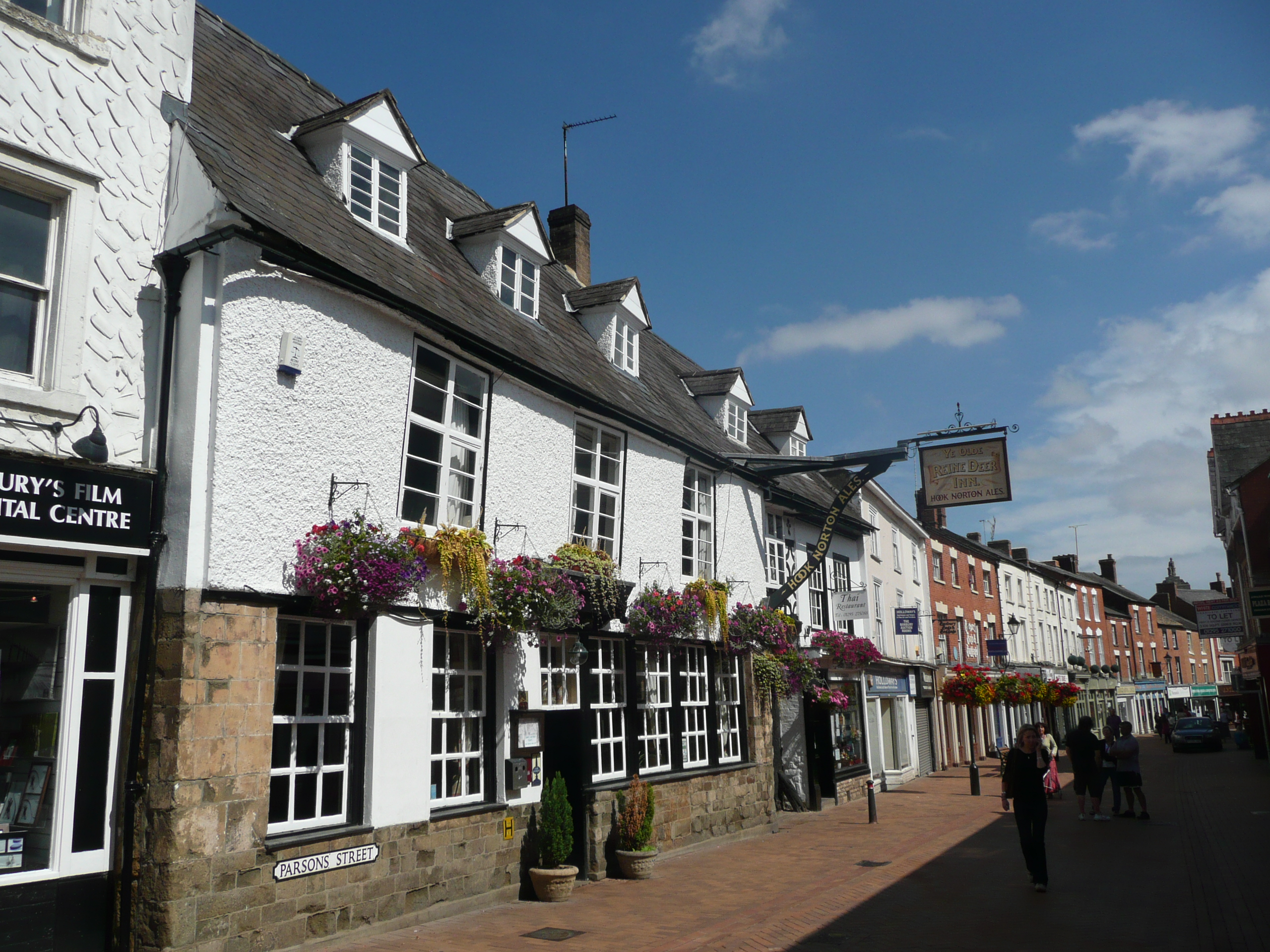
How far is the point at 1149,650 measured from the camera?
69.7m

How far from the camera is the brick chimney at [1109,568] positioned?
7331cm

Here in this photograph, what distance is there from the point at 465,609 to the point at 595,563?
240 centimetres

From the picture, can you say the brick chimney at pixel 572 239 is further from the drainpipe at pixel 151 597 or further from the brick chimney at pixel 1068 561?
the brick chimney at pixel 1068 561

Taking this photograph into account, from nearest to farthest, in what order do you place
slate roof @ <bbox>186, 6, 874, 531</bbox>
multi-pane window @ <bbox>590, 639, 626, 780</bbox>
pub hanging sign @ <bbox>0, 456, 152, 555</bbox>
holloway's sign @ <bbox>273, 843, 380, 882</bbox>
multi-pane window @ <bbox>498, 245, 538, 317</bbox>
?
pub hanging sign @ <bbox>0, 456, 152, 555</bbox> → holloway's sign @ <bbox>273, 843, 380, 882</bbox> → slate roof @ <bbox>186, 6, 874, 531</bbox> → multi-pane window @ <bbox>590, 639, 626, 780</bbox> → multi-pane window @ <bbox>498, 245, 538, 317</bbox>

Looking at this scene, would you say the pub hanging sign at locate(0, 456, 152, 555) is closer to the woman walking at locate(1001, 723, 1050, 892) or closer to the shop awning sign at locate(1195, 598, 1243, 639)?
the woman walking at locate(1001, 723, 1050, 892)

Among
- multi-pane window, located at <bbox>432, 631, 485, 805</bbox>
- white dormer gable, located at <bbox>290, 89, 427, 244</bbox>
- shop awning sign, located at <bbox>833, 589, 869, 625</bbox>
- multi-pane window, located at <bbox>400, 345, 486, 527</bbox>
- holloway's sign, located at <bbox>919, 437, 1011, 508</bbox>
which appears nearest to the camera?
multi-pane window, located at <bbox>400, 345, 486, 527</bbox>

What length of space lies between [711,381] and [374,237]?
36.3ft

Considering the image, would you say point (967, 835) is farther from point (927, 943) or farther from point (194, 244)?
point (194, 244)

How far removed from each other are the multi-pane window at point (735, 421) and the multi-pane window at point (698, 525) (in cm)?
418

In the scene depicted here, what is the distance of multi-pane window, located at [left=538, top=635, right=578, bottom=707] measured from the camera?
12453 millimetres

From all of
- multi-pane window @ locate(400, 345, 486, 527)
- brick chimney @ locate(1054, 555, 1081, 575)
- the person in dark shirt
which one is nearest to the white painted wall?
multi-pane window @ locate(400, 345, 486, 527)

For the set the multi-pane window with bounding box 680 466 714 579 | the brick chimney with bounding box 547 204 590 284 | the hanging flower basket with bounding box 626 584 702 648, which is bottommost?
the hanging flower basket with bounding box 626 584 702 648

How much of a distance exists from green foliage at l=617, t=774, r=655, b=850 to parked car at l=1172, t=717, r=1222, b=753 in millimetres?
37659

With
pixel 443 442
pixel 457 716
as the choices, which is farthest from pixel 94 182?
pixel 457 716
